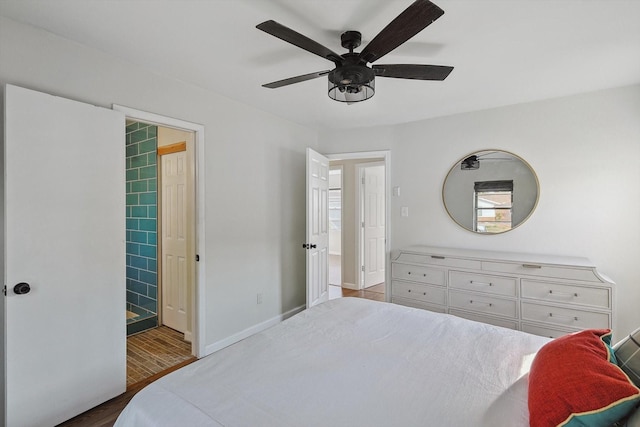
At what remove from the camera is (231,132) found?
3014mm

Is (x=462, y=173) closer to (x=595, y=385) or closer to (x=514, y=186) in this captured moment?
(x=514, y=186)

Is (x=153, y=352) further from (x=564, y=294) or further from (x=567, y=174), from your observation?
(x=567, y=174)

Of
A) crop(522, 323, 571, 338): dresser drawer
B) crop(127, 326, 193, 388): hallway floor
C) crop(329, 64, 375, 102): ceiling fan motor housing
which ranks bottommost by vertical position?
crop(127, 326, 193, 388): hallway floor

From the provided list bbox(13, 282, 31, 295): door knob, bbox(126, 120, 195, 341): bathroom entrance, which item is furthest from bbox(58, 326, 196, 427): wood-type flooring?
bbox(13, 282, 31, 295): door knob

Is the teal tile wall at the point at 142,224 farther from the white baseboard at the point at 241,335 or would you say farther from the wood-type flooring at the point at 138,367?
the white baseboard at the point at 241,335

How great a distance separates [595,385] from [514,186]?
8.65ft

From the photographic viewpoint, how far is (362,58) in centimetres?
168

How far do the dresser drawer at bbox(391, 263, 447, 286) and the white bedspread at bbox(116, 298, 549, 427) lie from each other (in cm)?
131

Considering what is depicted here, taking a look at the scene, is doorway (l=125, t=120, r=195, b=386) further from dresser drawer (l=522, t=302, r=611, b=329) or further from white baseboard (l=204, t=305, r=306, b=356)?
dresser drawer (l=522, t=302, r=611, b=329)

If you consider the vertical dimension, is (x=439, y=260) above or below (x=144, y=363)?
above

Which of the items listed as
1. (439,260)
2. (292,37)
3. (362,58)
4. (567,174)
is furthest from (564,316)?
(292,37)

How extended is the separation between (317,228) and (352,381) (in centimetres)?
254

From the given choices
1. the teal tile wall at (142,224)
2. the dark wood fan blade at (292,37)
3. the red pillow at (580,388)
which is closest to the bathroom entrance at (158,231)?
the teal tile wall at (142,224)

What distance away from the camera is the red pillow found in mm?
806
